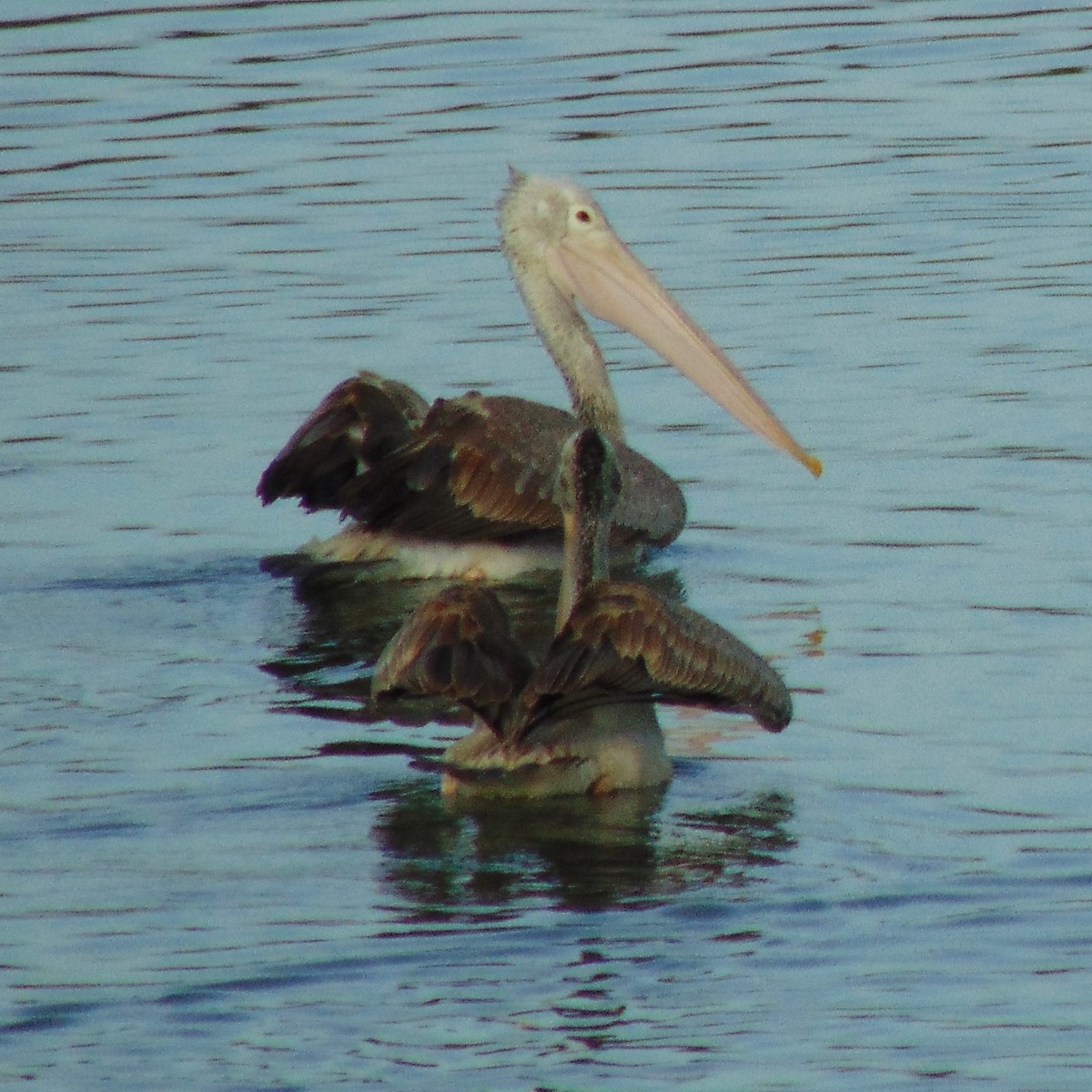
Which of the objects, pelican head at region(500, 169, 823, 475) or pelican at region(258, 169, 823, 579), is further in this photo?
pelican head at region(500, 169, 823, 475)

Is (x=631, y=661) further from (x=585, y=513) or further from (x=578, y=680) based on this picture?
(x=585, y=513)

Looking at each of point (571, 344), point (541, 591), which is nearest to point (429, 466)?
point (541, 591)

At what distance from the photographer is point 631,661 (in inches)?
245

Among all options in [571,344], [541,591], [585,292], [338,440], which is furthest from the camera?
[585,292]

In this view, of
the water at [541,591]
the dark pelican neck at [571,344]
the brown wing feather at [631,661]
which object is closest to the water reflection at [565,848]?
the water at [541,591]

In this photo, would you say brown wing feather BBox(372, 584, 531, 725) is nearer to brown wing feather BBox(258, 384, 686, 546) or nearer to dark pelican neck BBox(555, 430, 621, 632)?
dark pelican neck BBox(555, 430, 621, 632)

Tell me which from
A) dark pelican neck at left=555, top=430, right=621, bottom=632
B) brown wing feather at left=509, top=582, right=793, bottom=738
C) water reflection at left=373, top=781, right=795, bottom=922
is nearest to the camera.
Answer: water reflection at left=373, top=781, right=795, bottom=922

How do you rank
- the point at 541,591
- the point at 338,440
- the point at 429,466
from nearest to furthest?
the point at 429,466 → the point at 338,440 → the point at 541,591

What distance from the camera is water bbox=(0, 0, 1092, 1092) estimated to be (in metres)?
5.27

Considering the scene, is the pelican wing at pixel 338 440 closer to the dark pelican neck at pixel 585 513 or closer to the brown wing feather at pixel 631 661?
the dark pelican neck at pixel 585 513

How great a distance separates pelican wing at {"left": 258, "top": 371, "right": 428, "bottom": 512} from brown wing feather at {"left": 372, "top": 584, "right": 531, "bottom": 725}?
239cm

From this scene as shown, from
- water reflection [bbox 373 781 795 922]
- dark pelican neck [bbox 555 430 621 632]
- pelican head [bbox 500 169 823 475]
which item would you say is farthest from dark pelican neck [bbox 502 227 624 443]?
water reflection [bbox 373 781 795 922]

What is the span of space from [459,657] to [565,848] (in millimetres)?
453

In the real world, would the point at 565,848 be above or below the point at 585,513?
below
